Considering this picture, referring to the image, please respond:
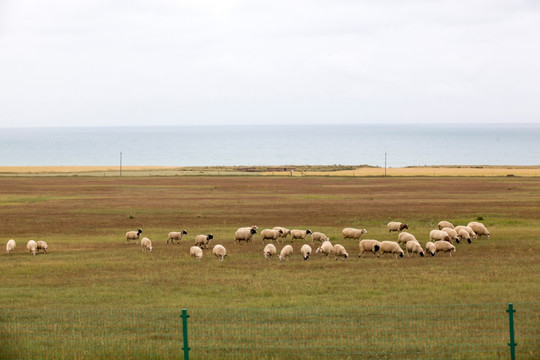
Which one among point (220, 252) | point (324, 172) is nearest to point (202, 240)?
point (220, 252)

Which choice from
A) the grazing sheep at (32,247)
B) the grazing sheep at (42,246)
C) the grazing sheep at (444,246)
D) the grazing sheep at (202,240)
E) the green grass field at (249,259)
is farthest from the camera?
the grazing sheep at (202,240)

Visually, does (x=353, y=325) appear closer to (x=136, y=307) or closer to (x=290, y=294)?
(x=290, y=294)

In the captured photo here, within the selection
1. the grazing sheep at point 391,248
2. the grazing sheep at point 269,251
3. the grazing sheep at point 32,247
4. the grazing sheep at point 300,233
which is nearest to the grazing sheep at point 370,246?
the grazing sheep at point 391,248

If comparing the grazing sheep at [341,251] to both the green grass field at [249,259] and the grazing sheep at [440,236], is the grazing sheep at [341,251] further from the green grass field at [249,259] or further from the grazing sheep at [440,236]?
the grazing sheep at [440,236]

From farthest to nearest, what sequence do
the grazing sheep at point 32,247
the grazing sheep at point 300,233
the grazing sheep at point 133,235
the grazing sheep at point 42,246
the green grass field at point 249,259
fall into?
1. the grazing sheep at point 133,235
2. the grazing sheep at point 300,233
3. the grazing sheep at point 42,246
4. the grazing sheep at point 32,247
5. the green grass field at point 249,259

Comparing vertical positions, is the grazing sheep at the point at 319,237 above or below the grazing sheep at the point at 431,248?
above

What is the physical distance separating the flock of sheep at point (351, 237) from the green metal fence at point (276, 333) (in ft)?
32.9

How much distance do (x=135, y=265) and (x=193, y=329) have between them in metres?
11.4

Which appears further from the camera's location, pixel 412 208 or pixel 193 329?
pixel 412 208

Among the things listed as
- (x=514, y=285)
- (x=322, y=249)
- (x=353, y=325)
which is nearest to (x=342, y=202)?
(x=322, y=249)

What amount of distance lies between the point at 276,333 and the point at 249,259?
13.0 meters

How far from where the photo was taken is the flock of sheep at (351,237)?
1124 inches

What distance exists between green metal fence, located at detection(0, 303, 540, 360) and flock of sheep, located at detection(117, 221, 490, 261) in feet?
32.9

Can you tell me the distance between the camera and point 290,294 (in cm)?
2072
